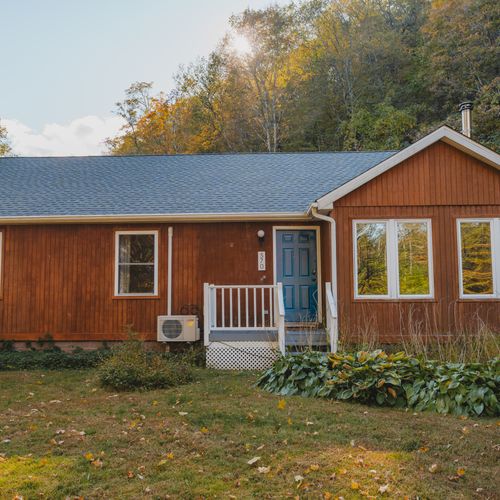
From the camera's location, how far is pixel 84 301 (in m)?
9.88

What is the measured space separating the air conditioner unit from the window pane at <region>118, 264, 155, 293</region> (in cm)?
111

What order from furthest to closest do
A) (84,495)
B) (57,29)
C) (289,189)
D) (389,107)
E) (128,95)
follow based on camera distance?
(128,95) < (389,107) < (57,29) < (289,189) < (84,495)

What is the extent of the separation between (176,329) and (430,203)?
207 inches

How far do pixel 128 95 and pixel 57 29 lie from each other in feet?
71.4

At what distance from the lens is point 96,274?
32.6 feet

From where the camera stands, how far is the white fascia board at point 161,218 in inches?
376

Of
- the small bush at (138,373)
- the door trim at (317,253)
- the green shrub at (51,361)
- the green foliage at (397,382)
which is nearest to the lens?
the green foliage at (397,382)

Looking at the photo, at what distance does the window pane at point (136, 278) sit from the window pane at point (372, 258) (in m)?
4.24

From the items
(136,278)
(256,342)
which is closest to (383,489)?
(256,342)

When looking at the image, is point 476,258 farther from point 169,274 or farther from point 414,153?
point 169,274

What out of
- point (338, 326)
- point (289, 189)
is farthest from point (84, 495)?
point (289, 189)

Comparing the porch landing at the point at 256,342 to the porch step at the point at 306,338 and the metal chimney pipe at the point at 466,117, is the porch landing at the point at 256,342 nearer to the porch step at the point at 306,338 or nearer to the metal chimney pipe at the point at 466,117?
the porch step at the point at 306,338

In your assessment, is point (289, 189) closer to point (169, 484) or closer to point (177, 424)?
point (177, 424)

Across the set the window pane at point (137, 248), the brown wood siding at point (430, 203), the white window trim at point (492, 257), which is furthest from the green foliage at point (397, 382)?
the window pane at point (137, 248)
